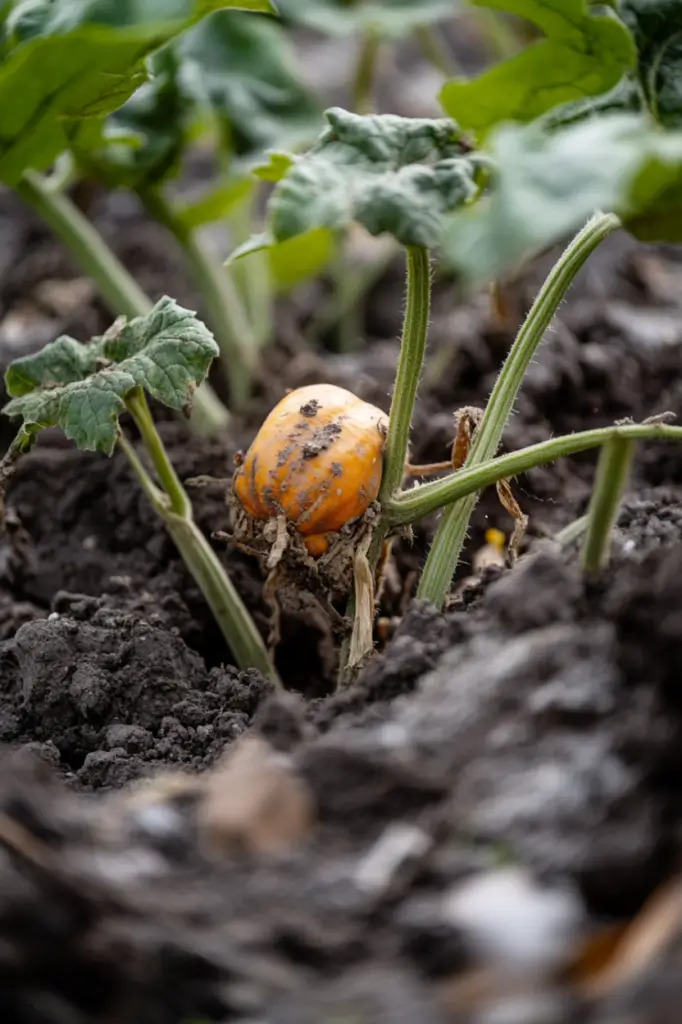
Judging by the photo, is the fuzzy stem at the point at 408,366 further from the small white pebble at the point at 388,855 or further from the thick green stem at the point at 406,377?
the small white pebble at the point at 388,855

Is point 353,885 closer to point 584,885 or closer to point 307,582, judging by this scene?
point 584,885

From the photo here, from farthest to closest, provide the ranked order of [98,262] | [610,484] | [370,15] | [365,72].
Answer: [365,72]
[370,15]
[98,262]
[610,484]

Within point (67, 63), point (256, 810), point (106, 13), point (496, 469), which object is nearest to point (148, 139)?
point (67, 63)

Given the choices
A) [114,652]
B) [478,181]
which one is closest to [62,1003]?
[114,652]

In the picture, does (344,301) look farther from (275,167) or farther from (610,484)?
(610,484)

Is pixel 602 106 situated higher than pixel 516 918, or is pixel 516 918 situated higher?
pixel 602 106

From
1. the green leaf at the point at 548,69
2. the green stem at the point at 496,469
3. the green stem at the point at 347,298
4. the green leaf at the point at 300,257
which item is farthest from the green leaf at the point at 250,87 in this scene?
the green stem at the point at 496,469
